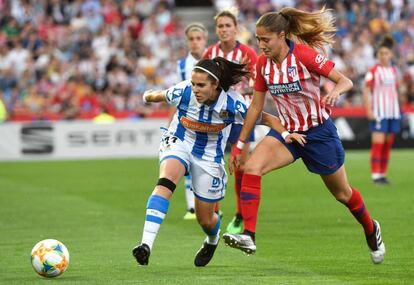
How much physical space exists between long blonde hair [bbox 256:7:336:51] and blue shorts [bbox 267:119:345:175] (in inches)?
30.9

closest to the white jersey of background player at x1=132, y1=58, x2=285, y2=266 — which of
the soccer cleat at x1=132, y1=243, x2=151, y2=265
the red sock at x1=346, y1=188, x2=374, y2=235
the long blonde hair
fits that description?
the long blonde hair

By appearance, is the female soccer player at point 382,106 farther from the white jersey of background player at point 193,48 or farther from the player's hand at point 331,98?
the player's hand at point 331,98

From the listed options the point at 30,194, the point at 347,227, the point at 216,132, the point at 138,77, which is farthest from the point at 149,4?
the point at 216,132

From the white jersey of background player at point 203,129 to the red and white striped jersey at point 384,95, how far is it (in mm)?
8754

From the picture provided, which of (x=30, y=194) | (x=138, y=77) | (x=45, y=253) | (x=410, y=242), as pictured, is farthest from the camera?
(x=138, y=77)

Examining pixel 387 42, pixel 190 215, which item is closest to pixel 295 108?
pixel 190 215

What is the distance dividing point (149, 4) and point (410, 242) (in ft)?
66.6

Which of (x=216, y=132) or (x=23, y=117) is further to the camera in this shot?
(x=23, y=117)

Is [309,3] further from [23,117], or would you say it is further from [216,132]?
[216,132]

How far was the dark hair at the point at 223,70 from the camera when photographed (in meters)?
8.33

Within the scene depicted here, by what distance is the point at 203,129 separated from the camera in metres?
8.48

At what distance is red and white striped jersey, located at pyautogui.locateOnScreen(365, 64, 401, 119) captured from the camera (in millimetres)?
17062

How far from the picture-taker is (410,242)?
9953mm

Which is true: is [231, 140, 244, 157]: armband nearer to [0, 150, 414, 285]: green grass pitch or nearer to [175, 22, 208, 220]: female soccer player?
[0, 150, 414, 285]: green grass pitch
